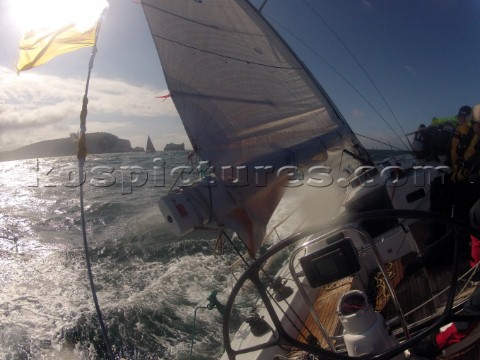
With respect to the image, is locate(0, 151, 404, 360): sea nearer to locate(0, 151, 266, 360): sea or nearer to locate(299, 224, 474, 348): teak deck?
locate(0, 151, 266, 360): sea

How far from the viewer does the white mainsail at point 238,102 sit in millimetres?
2480

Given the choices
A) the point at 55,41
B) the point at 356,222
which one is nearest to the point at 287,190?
the point at 356,222

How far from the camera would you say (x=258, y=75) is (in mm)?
3367

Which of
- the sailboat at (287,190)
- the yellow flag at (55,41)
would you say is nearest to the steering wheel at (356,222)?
the sailboat at (287,190)

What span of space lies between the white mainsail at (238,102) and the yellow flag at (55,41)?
61 cm

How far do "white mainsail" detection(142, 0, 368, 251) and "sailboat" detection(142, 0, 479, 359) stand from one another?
1 cm

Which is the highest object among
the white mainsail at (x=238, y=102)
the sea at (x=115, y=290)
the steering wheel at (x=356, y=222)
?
the white mainsail at (x=238, y=102)

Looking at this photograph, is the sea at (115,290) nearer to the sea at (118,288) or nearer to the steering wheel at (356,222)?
the sea at (118,288)

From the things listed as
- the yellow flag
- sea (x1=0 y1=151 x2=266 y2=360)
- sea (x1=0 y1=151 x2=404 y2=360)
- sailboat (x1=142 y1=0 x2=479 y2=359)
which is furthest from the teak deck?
the yellow flag

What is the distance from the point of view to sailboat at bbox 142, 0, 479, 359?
1651mm

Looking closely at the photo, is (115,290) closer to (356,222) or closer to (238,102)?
(238,102)

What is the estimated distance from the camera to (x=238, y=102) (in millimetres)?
3078

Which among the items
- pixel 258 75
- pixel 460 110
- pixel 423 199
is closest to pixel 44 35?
pixel 258 75

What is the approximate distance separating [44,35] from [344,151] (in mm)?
3368
